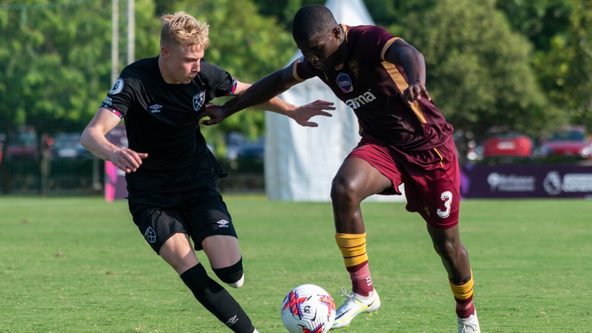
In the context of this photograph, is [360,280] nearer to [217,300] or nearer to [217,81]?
[217,300]

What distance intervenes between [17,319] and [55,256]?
206 inches

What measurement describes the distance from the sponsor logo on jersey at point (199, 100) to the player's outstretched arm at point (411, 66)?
49.7 inches

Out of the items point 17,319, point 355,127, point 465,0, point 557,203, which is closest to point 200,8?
point 465,0

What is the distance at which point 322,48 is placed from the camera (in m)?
7.25

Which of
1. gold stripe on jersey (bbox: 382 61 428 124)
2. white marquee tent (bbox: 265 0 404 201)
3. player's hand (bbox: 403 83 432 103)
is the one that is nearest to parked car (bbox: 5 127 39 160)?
white marquee tent (bbox: 265 0 404 201)

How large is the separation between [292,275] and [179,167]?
4.32 metres

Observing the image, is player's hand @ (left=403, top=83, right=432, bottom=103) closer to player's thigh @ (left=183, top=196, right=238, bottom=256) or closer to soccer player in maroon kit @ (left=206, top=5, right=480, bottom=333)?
soccer player in maroon kit @ (left=206, top=5, right=480, bottom=333)

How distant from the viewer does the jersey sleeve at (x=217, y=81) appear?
763 cm

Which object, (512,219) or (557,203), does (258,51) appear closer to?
(557,203)

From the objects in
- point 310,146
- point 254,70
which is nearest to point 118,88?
point 310,146

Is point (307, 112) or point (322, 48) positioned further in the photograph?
point (307, 112)

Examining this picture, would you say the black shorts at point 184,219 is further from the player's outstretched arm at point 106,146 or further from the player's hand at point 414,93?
the player's hand at point 414,93

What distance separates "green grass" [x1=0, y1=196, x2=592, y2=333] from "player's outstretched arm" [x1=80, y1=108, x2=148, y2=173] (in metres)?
1.91

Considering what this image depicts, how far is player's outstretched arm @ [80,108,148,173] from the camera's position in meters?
6.37
